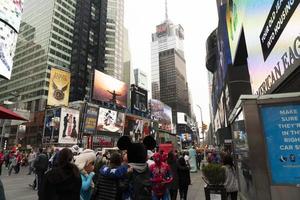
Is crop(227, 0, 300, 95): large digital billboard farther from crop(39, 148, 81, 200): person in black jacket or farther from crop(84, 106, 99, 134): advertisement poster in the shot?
crop(84, 106, 99, 134): advertisement poster

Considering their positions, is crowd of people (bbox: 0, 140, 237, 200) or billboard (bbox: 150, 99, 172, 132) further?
billboard (bbox: 150, 99, 172, 132)

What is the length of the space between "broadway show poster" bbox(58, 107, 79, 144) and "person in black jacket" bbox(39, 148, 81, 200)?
3859 cm

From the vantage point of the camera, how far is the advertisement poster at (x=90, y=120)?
42.9m

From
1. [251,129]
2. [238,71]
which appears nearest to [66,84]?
[238,71]

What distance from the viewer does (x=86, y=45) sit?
4215 inches

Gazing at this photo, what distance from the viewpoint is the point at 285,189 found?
548 centimetres

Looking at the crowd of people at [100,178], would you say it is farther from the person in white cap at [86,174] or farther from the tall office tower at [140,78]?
the tall office tower at [140,78]

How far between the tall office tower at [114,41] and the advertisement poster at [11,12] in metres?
84.4

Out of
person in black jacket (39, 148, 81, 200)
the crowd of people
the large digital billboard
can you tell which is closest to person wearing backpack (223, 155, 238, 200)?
the large digital billboard

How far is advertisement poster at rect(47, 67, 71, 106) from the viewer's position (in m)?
38.8

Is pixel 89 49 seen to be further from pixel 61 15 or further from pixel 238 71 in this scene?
pixel 238 71

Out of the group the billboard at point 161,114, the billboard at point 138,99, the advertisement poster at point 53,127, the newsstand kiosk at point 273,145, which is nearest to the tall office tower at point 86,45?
the billboard at point 161,114

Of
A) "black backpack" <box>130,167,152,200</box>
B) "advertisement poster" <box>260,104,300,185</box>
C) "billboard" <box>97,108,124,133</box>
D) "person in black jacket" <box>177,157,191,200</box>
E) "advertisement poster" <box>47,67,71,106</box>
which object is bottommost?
"person in black jacket" <box>177,157,191,200</box>

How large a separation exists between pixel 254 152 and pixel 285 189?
3.12 feet
